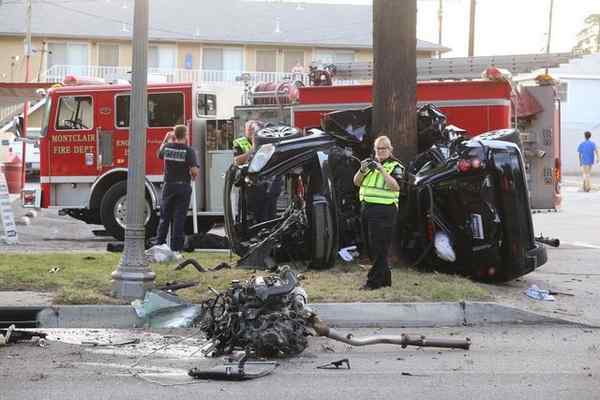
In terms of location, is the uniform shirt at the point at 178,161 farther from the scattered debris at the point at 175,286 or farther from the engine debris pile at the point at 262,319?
the engine debris pile at the point at 262,319

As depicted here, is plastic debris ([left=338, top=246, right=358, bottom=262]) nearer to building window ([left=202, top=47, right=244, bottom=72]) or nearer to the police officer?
the police officer

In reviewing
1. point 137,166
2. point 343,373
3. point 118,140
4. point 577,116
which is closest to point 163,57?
point 577,116

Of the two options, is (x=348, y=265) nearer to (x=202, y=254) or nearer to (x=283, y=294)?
(x=202, y=254)

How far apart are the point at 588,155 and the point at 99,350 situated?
22201 millimetres

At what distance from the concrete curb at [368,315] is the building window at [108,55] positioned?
32268 mm

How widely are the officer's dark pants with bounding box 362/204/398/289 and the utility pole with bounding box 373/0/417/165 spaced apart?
1.58 meters

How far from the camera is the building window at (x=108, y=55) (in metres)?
39.3

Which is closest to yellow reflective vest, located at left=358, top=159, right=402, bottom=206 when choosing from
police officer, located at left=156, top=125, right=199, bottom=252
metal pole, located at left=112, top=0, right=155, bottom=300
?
metal pole, located at left=112, top=0, right=155, bottom=300

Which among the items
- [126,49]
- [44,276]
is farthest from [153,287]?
[126,49]

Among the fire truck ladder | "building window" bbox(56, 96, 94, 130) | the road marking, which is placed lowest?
the road marking

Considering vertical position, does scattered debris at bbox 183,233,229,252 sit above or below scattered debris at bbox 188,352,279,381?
above

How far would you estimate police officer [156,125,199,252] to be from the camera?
1155 centimetres

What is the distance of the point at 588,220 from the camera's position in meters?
18.8

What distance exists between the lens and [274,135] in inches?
412
